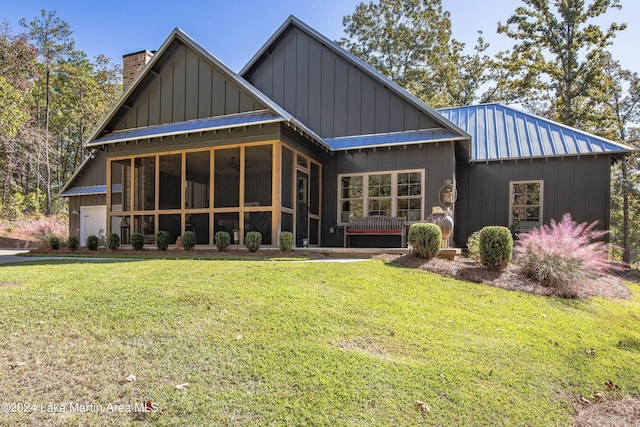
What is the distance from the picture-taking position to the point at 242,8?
12852mm

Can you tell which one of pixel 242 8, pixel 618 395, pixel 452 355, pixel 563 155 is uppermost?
pixel 242 8

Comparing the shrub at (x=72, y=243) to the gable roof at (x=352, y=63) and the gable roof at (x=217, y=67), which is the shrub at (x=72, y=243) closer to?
the gable roof at (x=217, y=67)

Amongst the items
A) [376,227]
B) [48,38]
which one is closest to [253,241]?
[376,227]

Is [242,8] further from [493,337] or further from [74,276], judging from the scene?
[493,337]

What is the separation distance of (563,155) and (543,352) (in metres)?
9.08

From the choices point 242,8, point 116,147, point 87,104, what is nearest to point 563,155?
point 242,8

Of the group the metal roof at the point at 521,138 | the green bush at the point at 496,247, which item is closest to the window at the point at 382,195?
the metal roof at the point at 521,138

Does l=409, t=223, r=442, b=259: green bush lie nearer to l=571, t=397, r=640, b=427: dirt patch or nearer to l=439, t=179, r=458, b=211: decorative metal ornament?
l=439, t=179, r=458, b=211: decorative metal ornament

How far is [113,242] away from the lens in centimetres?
1097

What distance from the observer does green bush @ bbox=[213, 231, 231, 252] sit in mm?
9594

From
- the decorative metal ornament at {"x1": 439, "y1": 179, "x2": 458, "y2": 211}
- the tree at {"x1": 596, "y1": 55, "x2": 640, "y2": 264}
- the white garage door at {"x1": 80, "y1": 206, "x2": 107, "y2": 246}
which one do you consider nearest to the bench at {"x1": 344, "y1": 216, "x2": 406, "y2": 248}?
the decorative metal ornament at {"x1": 439, "y1": 179, "x2": 458, "y2": 211}

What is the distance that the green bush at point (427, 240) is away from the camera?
7574 millimetres

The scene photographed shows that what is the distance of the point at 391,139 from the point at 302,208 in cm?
342

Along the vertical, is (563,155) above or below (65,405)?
above
